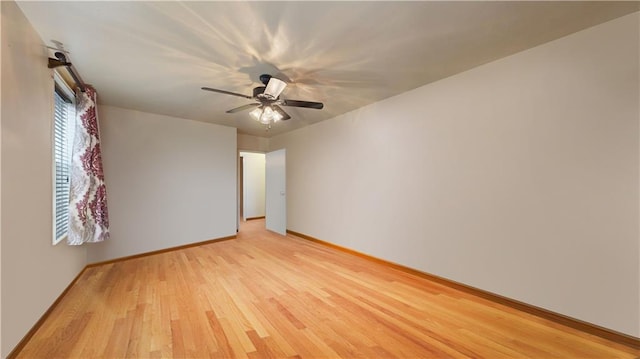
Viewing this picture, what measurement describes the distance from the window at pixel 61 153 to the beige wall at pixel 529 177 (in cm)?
372

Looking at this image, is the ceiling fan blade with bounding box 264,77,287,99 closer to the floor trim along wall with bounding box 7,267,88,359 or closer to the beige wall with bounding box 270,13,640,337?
the beige wall with bounding box 270,13,640,337

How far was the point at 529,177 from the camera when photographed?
2248 mm

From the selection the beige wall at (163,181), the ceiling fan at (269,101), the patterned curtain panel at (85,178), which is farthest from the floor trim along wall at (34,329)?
the ceiling fan at (269,101)

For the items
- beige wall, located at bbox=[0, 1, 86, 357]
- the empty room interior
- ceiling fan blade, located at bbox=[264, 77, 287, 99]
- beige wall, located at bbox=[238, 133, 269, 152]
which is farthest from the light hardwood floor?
beige wall, located at bbox=[238, 133, 269, 152]

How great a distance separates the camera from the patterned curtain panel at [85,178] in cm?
269

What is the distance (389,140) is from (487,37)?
5.32 feet

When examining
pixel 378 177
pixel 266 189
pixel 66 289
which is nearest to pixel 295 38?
pixel 378 177

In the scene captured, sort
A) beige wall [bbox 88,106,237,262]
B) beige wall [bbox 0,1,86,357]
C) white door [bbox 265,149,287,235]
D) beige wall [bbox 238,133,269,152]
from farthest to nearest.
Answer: beige wall [bbox 238,133,269,152] → white door [bbox 265,149,287,235] → beige wall [bbox 88,106,237,262] → beige wall [bbox 0,1,86,357]

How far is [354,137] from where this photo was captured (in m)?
4.04

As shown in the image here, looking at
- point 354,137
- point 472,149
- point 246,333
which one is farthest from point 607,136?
point 246,333

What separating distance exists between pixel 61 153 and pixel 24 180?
1079 mm

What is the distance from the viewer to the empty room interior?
1746 mm

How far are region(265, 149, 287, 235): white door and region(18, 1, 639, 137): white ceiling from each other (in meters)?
2.93

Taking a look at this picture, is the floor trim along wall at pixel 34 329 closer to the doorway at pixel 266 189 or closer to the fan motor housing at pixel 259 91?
the fan motor housing at pixel 259 91
